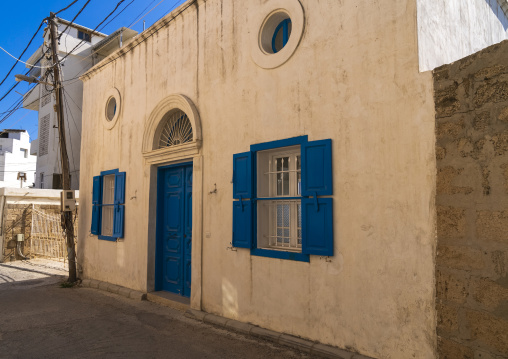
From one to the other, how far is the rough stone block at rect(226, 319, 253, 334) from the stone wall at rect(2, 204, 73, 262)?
11.4 m

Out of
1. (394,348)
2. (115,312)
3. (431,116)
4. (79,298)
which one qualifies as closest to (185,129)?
(115,312)

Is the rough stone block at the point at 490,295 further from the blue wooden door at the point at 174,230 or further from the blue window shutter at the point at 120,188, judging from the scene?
the blue window shutter at the point at 120,188

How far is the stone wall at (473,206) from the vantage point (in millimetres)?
3258

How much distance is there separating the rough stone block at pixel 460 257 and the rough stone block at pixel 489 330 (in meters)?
0.40

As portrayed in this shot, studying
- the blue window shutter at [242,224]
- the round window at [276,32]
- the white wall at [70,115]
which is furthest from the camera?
the white wall at [70,115]

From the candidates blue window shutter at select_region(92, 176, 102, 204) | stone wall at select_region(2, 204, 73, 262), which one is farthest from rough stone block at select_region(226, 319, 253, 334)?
stone wall at select_region(2, 204, 73, 262)

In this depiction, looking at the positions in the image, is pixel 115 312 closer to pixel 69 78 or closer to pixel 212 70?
pixel 212 70

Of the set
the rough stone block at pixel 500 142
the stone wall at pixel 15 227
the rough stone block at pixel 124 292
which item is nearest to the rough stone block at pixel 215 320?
the rough stone block at pixel 124 292

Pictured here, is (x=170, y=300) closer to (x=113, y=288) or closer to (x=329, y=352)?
(x=113, y=288)

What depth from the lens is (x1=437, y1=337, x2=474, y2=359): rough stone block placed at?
339 cm

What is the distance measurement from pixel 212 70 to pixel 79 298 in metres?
5.30

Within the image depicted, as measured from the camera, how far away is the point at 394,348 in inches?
155

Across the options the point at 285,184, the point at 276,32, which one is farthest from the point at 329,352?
the point at 276,32

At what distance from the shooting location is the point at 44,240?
14.1m
